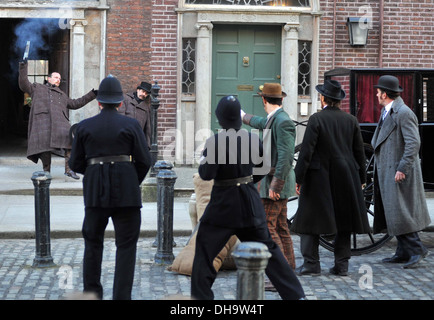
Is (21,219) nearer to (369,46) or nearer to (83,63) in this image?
(83,63)

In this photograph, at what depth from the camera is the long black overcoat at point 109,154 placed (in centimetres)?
623

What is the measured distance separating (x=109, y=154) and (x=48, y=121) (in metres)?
6.56

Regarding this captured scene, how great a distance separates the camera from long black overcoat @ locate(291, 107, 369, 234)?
768 cm

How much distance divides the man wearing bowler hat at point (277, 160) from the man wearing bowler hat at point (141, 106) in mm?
5679

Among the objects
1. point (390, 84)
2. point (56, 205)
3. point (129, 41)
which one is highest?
point (129, 41)

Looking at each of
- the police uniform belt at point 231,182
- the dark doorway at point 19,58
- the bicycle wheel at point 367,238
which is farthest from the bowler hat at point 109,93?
the dark doorway at point 19,58

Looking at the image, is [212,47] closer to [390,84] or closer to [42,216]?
[390,84]

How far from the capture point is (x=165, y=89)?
586 inches

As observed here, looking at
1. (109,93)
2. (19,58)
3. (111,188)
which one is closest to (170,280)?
(111,188)

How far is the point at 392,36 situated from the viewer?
15250 millimetres

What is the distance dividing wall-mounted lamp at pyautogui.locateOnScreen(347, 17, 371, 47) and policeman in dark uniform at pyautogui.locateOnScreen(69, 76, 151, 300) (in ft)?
30.8

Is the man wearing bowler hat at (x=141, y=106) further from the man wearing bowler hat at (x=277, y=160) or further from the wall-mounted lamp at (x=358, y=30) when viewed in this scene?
the man wearing bowler hat at (x=277, y=160)

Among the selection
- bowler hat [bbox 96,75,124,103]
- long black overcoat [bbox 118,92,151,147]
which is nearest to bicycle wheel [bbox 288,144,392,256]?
bowler hat [bbox 96,75,124,103]

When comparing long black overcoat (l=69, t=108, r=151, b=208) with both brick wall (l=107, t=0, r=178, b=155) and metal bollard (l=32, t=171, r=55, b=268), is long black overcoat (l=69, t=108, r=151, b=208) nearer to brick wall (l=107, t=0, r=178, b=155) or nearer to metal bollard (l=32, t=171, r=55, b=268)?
metal bollard (l=32, t=171, r=55, b=268)
